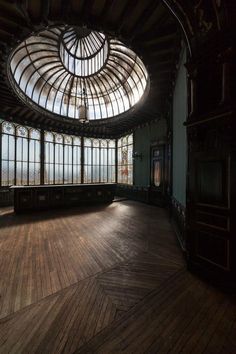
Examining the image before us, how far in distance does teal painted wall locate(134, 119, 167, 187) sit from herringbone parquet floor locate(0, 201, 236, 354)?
648 cm

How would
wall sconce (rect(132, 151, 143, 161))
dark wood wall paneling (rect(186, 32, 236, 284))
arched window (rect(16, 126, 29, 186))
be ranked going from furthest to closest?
wall sconce (rect(132, 151, 143, 161))
arched window (rect(16, 126, 29, 186))
dark wood wall paneling (rect(186, 32, 236, 284))

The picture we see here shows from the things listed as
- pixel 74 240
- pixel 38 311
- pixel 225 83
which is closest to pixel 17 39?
pixel 225 83

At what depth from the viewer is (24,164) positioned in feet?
32.8

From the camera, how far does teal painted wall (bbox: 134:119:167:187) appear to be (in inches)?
369

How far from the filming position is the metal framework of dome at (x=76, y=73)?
7.60m

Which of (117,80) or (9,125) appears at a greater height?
(117,80)

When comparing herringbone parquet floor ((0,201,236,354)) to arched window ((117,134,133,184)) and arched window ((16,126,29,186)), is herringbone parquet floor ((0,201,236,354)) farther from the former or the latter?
arched window ((117,134,133,184))

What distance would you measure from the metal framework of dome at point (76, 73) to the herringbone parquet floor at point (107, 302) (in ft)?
19.5

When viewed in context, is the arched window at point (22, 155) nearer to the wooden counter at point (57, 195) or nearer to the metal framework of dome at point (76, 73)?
the metal framework of dome at point (76, 73)

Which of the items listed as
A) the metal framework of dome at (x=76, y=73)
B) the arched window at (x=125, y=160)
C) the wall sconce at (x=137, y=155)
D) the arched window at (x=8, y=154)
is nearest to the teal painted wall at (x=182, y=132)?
the metal framework of dome at (x=76, y=73)

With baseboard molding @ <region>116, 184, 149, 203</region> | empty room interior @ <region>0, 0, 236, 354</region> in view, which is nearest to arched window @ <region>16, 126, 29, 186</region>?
empty room interior @ <region>0, 0, 236, 354</region>

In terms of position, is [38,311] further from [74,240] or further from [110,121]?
[110,121]

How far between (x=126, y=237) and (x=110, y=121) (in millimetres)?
8386

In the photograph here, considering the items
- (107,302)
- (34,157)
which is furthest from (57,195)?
(107,302)
